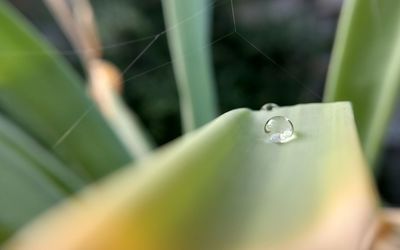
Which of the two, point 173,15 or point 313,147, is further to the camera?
point 173,15

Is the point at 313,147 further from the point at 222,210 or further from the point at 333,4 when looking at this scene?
the point at 333,4

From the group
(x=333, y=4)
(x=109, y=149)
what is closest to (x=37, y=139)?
(x=109, y=149)

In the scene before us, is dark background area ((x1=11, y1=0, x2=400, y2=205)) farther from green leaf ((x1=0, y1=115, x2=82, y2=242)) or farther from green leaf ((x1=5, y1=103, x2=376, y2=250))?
green leaf ((x1=5, y1=103, x2=376, y2=250))

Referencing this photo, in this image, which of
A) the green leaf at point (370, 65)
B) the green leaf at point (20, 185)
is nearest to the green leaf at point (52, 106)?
the green leaf at point (20, 185)

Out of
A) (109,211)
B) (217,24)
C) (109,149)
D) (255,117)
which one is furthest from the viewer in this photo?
(217,24)

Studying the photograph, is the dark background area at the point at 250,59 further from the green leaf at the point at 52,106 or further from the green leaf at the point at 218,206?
the green leaf at the point at 218,206

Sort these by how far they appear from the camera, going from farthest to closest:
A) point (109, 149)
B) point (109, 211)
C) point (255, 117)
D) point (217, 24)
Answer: point (217, 24) → point (109, 149) → point (255, 117) → point (109, 211)

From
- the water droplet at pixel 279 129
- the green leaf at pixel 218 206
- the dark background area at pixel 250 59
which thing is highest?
the dark background area at pixel 250 59

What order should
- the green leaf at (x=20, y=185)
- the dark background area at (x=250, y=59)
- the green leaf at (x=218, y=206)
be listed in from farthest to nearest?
the dark background area at (x=250, y=59) → the green leaf at (x=20, y=185) → the green leaf at (x=218, y=206)
